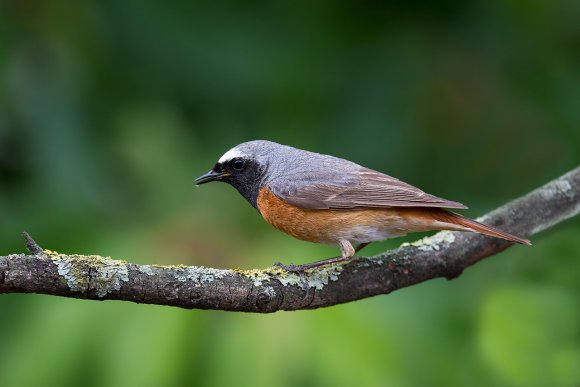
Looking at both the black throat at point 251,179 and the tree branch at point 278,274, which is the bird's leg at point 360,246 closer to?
the tree branch at point 278,274

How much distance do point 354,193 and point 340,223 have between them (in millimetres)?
239

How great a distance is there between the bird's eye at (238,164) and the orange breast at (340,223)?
46 centimetres

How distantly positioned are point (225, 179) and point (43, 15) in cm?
195

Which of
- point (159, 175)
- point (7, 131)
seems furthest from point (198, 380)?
point (7, 131)

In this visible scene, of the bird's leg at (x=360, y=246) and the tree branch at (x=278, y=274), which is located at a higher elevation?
the bird's leg at (x=360, y=246)

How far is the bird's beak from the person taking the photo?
532 centimetres

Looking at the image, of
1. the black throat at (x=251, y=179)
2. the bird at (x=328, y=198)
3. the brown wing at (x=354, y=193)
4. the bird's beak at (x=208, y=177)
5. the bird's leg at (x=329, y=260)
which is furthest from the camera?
the black throat at (x=251, y=179)

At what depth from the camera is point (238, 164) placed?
541 cm

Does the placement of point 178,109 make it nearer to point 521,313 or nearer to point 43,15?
point 43,15

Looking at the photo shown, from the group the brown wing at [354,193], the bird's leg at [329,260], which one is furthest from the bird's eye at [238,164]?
the bird's leg at [329,260]

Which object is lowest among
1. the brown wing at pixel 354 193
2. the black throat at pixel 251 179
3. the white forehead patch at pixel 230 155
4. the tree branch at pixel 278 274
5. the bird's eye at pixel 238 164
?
the tree branch at pixel 278 274

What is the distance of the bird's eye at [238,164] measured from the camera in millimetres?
5391

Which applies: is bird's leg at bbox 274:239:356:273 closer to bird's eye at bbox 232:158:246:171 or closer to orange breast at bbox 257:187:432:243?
orange breast at bbox 257:187:432:243

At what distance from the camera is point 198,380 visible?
4.23 metres
